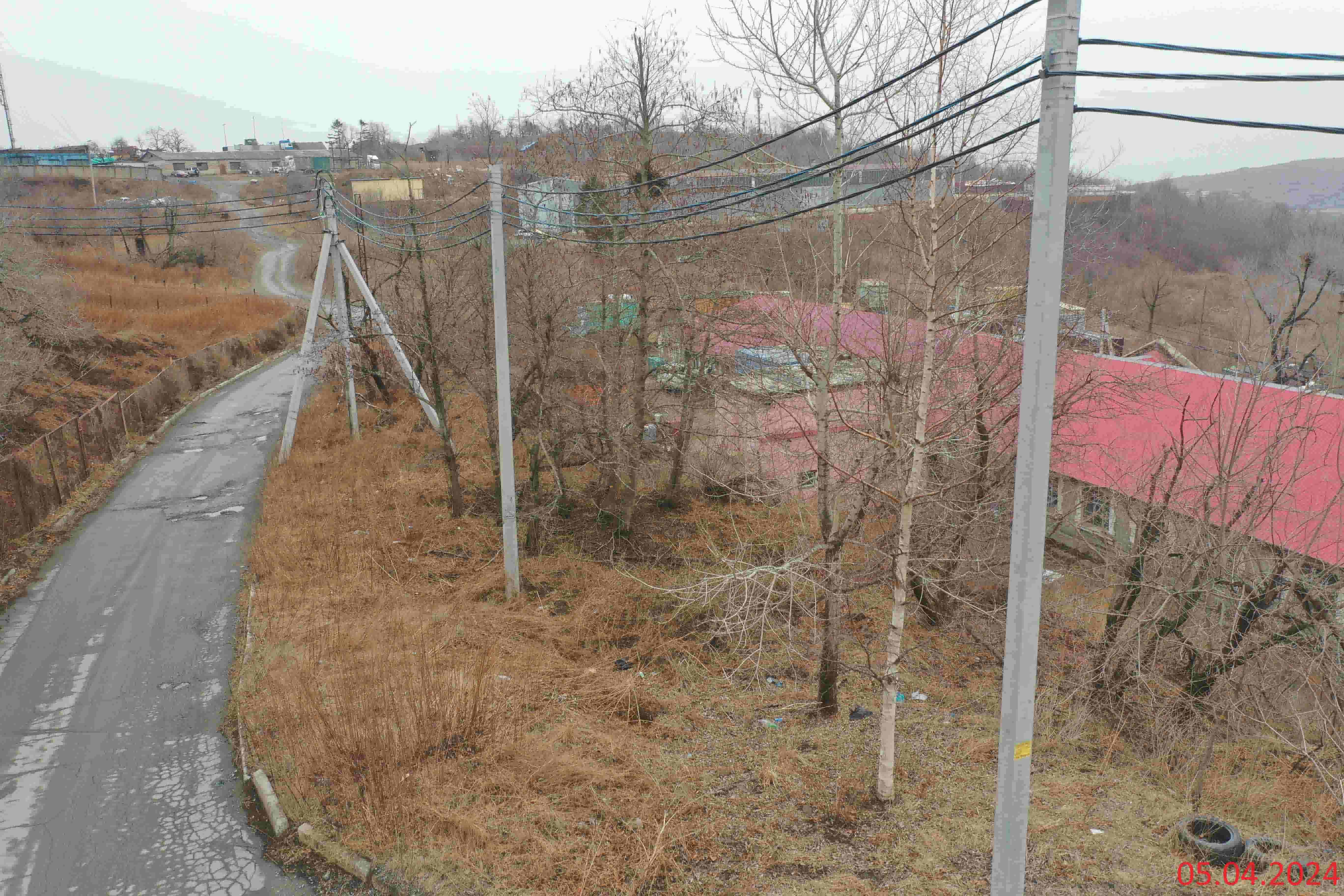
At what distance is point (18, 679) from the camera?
10.2 meters

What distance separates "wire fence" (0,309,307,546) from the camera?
14.6 meters

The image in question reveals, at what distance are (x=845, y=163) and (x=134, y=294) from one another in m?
46.7

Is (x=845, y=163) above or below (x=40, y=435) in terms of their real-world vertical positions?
Result: above

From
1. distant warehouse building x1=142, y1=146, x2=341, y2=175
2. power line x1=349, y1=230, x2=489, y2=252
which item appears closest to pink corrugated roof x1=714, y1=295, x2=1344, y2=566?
power line x1=349, y1=230, x2=489, y2=252

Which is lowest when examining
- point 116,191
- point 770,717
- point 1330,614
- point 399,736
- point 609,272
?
point 770,717

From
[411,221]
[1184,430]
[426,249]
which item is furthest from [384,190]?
[1184,430]

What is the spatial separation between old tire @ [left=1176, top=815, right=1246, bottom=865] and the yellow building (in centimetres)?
2032

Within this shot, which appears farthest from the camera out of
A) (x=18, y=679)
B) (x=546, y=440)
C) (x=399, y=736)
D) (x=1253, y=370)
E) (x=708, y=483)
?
(x=708, y=483)

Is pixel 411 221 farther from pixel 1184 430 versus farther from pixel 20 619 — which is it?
pixel 1184 430

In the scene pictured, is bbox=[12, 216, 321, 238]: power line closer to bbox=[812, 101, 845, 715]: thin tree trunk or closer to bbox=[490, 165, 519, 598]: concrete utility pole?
bbox=[490, 165, 519, 598]: concrete utility pole

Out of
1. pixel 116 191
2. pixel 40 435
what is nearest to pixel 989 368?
pixel 40 435

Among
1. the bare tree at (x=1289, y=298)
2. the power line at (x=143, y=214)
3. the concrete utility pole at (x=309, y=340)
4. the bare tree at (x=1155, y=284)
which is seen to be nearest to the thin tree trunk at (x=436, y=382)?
the concrete utility pole at (x=309, y=340)

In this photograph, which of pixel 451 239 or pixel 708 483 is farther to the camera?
pixel 708 483

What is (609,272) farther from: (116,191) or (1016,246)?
(116,191)
